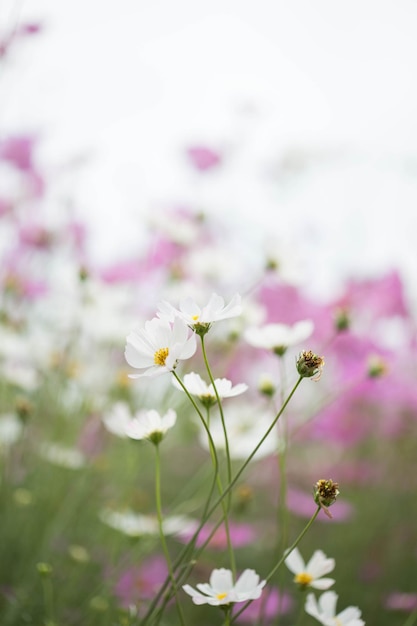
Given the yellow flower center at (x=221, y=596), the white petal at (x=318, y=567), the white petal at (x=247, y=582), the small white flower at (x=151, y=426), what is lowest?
the yellow flower center at (x=221, y=596)

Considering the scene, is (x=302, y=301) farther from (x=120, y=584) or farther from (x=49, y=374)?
(x=120, y=584)

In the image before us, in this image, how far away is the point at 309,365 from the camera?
0.43 metres

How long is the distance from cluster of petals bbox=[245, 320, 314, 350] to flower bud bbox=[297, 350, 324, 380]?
0.40ft

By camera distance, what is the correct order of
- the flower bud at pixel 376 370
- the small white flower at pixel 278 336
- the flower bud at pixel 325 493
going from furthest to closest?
the flower bud at pixel 376 370 < the small white flower at pixel 278 336 < the flower bud at pixel 325 493

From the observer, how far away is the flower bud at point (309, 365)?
0.43 m

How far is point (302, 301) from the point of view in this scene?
66.4 inches

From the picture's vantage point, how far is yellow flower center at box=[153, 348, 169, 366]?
0.46 meters

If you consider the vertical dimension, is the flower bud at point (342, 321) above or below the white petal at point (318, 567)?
above

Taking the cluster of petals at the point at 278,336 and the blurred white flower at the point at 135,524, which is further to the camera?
the blurred white flower at the point at 135,524

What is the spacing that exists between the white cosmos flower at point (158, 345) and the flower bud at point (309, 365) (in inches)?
2.7

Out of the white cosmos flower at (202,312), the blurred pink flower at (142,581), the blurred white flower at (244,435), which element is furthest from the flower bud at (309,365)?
the blurred pink flower at (142,581)

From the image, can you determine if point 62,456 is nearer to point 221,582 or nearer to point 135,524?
point 135,524

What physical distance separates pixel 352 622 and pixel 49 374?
76 centimetres

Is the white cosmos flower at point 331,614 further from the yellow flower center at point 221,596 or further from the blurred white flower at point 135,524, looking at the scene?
the blurred white flower at point 135,524
